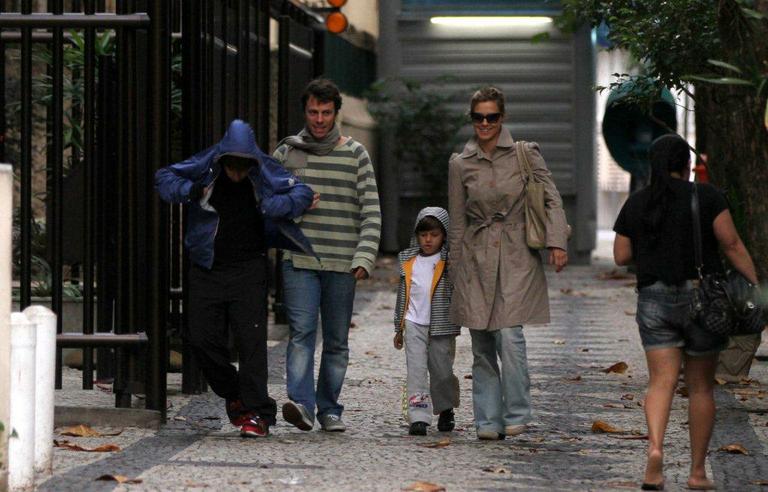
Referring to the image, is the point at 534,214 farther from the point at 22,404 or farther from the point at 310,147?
the point at 22,404

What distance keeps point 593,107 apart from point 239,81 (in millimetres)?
12668

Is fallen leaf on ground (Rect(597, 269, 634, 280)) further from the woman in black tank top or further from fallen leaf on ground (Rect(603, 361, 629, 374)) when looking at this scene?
the woman in black tank top

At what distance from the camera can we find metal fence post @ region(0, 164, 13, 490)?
6223 millimetres

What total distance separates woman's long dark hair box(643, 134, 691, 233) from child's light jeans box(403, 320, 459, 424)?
204cm

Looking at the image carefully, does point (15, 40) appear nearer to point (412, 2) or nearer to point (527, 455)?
point (527, 455)

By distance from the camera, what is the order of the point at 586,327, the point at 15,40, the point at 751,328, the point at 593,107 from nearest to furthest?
the point at 751,328, the point at 15,40, the point at 586,327, the point at 593,107

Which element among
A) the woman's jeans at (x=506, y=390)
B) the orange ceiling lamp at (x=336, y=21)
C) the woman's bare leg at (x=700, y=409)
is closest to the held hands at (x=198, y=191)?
the woman's jeans at (x=506, y=390)

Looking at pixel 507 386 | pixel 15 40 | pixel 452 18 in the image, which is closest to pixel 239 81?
pixel 15 40

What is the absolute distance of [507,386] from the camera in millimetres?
8727

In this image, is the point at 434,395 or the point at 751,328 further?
the point at 434,395

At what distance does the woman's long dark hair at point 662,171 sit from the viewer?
722 centimetres

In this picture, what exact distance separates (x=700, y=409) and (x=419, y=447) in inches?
63.6

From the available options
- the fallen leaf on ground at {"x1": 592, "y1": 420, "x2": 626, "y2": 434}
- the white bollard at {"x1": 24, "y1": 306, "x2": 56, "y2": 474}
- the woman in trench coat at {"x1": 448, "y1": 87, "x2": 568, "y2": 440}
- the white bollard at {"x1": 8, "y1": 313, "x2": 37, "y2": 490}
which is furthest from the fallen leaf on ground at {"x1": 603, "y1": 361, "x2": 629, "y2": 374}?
the white bollard at {"x1": 8, "y1": 313, "x2": 37, "y2": 490}

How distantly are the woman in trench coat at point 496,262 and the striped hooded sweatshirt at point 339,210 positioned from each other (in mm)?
438
